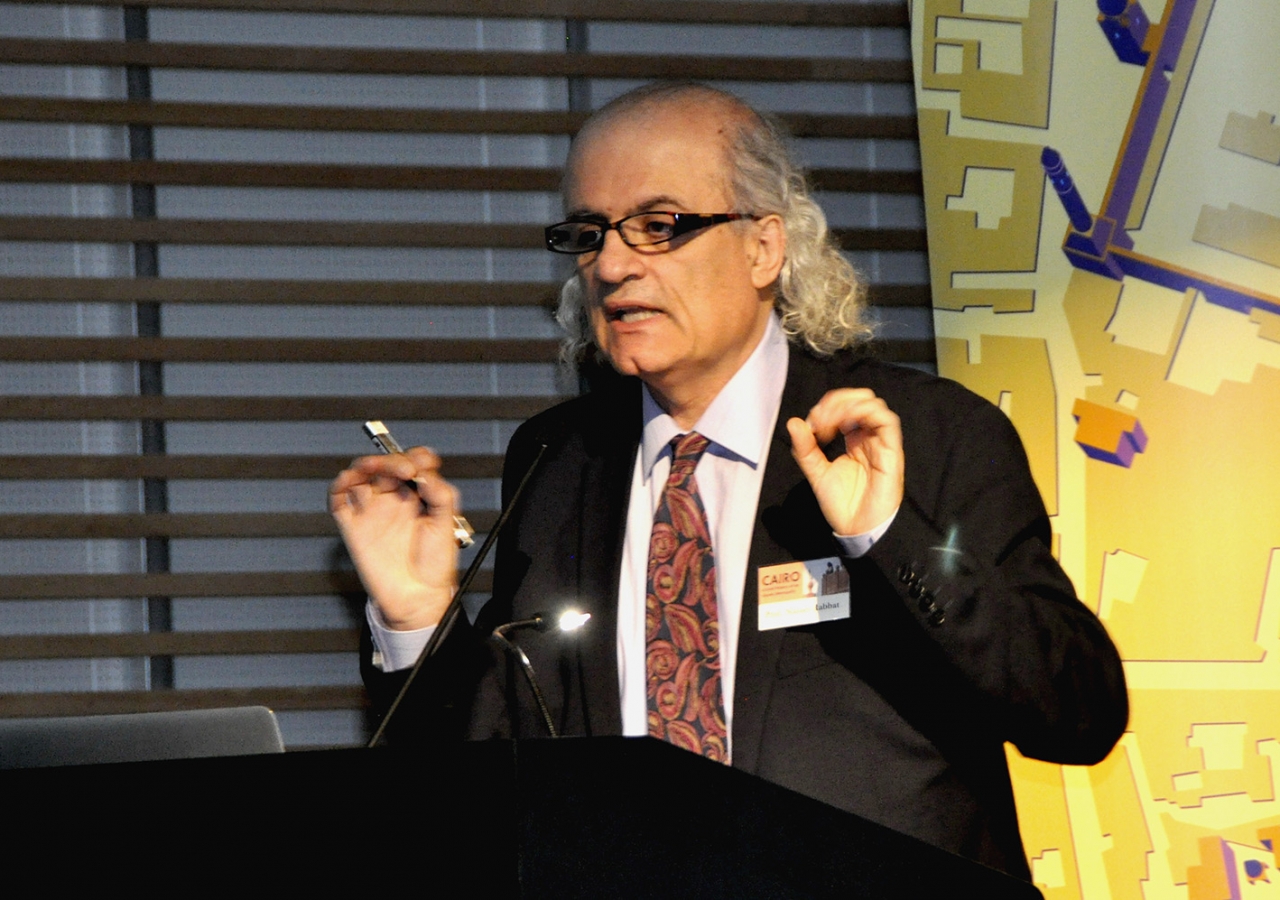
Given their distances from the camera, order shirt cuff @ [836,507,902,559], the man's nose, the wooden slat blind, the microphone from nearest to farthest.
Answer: the microphone → shirt cuff @ [836,507,902,559] → the man's nose → the wooden slat blind

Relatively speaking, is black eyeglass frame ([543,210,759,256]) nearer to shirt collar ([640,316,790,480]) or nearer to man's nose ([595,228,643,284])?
man's nose ([595,228,643,284])

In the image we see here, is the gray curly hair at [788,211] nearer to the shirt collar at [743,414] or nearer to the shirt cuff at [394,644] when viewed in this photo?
the shirt collar at [743,414]

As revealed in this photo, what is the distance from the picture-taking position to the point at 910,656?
5.74 feet

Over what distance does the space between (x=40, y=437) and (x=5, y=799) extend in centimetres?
259

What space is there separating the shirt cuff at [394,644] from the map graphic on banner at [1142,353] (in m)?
1.41

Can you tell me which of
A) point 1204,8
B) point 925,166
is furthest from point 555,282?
point 1204,8

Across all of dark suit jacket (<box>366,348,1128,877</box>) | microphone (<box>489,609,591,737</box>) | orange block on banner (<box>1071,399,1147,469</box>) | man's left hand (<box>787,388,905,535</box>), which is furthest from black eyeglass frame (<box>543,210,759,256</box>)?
orange block on banner (<box>1071,399,1147,469</box>)

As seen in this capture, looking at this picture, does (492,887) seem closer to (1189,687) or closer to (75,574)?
(1189,687)

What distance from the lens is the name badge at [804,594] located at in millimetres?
1773

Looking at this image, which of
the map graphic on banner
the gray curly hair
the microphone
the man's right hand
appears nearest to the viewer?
the microphone

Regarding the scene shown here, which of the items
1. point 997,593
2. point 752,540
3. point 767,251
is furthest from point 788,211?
point 997,593

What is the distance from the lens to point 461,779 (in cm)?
77

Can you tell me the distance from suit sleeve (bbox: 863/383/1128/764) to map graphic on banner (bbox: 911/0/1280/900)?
86cm

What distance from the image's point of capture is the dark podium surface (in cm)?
73
